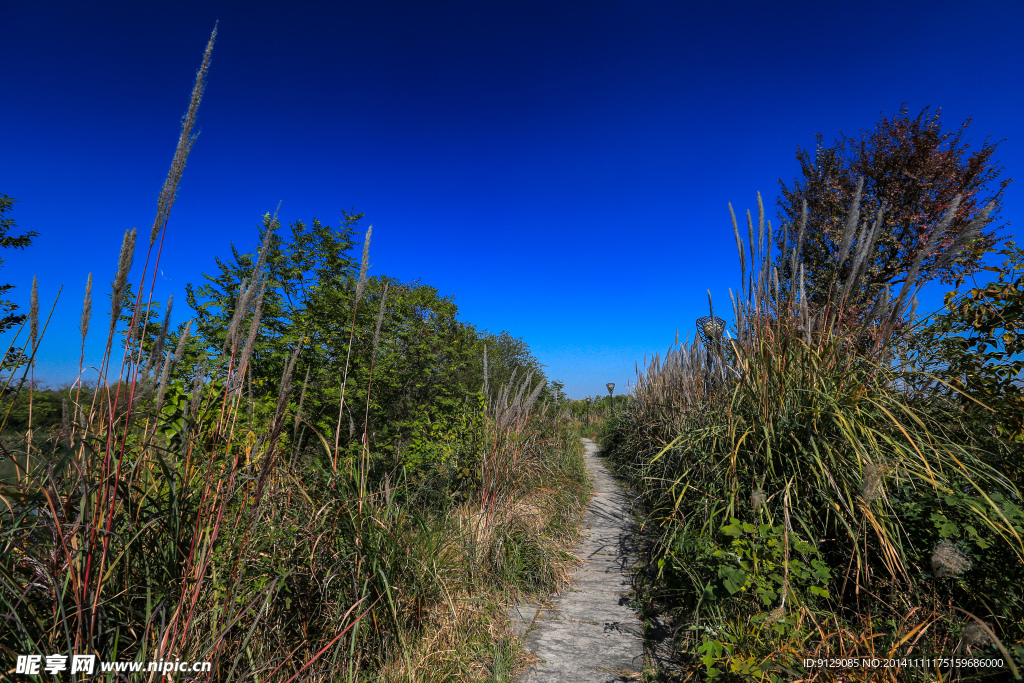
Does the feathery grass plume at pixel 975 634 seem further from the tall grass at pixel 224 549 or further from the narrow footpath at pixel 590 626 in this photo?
the tall grass at pixel 224 549

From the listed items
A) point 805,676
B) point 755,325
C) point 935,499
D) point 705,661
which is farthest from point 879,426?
point 705,661

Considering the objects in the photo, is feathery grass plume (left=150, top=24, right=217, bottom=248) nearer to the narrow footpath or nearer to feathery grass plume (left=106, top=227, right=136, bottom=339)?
feathery grass plume (left=106, top=227, right=136, bottom=339)

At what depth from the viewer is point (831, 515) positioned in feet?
7.34

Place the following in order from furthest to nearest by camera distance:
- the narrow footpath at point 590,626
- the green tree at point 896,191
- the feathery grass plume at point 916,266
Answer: the green tree at point 896,191 → the feathery grass plume at point 916,266 → the narrow footpath at point 590,626

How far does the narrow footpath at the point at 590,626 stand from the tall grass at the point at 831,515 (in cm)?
25

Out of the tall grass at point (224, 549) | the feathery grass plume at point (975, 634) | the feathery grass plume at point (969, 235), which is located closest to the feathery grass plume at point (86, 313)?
the tall grass at point (224, 549)

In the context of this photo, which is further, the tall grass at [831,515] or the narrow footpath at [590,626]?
the narrow footpath at [590,626]

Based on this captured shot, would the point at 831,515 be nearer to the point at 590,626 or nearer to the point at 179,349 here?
the point at 590,626

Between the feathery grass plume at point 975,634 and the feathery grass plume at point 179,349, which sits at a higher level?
the feathery grass plume at point 179,349

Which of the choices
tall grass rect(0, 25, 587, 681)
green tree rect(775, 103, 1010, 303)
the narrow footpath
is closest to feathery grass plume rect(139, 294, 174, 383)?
tall grass rect(0, 25, 587, 681)

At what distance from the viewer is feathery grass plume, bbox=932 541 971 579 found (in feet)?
5.19

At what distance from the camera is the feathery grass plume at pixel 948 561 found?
5.19 ft

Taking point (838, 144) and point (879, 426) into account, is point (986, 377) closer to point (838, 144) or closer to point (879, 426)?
point (879, 426)

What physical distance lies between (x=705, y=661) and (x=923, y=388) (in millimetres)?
2211
